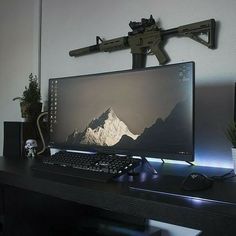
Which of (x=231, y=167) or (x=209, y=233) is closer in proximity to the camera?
(x=209, y=233)

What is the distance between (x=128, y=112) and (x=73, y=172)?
0.31 meters

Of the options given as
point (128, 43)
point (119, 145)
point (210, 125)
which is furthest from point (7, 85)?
point (210, 125)

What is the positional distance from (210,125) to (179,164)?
0.21m

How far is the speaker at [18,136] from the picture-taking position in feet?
5.34

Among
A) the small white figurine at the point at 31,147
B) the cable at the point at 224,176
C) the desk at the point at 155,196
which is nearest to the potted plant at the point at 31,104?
the small white figurine at the point at 31,147

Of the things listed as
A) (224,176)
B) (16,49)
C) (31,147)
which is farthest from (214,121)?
(16,49)

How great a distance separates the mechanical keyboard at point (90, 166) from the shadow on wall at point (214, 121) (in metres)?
0.35

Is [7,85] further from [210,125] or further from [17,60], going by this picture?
[210,125]

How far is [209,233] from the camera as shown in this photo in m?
0.67

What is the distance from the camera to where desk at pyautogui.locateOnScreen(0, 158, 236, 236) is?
681 mm

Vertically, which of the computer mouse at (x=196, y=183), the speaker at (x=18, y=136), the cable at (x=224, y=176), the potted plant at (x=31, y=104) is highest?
the potted plant at (x=31, y=104)

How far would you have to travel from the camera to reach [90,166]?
1.09 meters

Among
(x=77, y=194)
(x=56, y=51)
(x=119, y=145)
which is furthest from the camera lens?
(x=56, y=51)

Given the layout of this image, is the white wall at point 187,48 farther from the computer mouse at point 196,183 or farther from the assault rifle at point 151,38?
the computer mouse at point 196,183
